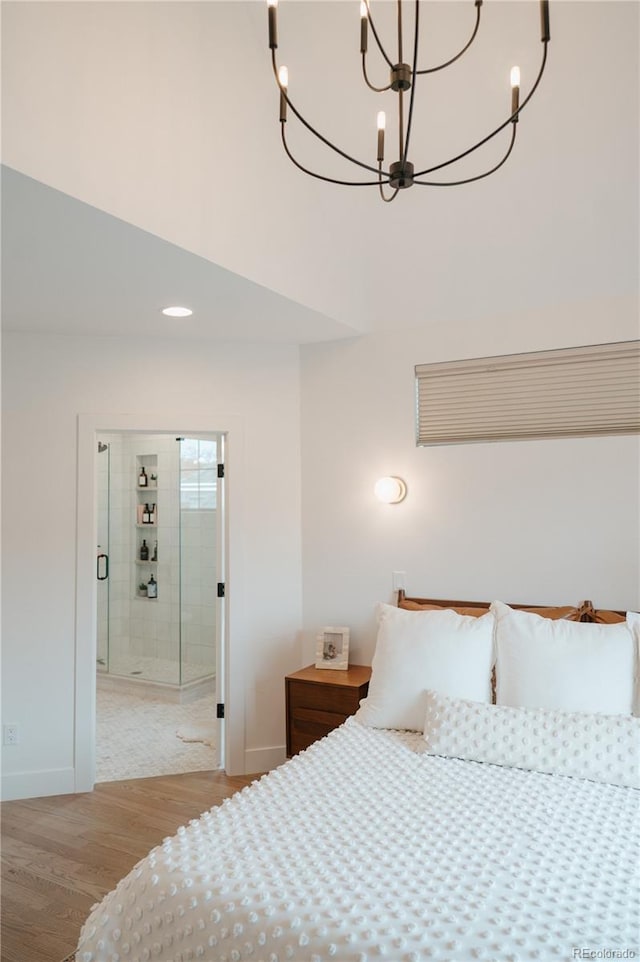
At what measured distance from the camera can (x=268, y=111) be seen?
2.69 m

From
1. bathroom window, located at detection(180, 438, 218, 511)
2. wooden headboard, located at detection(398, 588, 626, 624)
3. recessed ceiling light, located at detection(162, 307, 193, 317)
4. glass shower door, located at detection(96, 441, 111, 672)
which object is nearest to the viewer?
wooden headboard, located at detection(398, 588, 626, 624)

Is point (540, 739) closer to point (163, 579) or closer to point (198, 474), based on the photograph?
point (198, 474)

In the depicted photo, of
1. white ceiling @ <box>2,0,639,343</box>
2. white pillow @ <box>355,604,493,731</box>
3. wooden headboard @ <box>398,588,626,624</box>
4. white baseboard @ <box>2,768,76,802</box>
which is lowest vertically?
white baseboard @ <box>2,768,76,802</box>

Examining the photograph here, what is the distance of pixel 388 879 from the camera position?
158 cm

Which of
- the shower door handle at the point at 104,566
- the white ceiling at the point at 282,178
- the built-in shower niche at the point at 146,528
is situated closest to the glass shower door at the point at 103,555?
the shower door handle at the point at 104,566

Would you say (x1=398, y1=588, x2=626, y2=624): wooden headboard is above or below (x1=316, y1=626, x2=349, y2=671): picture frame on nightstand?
above

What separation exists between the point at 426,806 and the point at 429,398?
2.18 meters

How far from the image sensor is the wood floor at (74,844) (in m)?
2.41

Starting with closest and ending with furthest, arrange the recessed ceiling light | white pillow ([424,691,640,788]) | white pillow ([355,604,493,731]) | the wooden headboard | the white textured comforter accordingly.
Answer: the white textured comforter → white pillow ([424,691,640,788]) → white pillow ([355,604,493,731]) → the wooden headboard → the recessed ceiling light

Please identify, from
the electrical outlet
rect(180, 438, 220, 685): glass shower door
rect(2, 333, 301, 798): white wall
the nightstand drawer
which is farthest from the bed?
rect(180, 438, 220, 685): glass shower door

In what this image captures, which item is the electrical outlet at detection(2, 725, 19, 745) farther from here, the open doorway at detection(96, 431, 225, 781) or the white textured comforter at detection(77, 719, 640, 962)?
the white textured comforter at detection(77, 719, 640, 962)

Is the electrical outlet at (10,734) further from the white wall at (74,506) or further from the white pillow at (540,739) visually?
the white pillow at (540,739)

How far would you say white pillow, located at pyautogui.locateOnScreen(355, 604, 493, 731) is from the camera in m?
2.63

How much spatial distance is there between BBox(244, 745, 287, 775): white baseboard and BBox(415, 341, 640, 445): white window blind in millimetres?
2012
